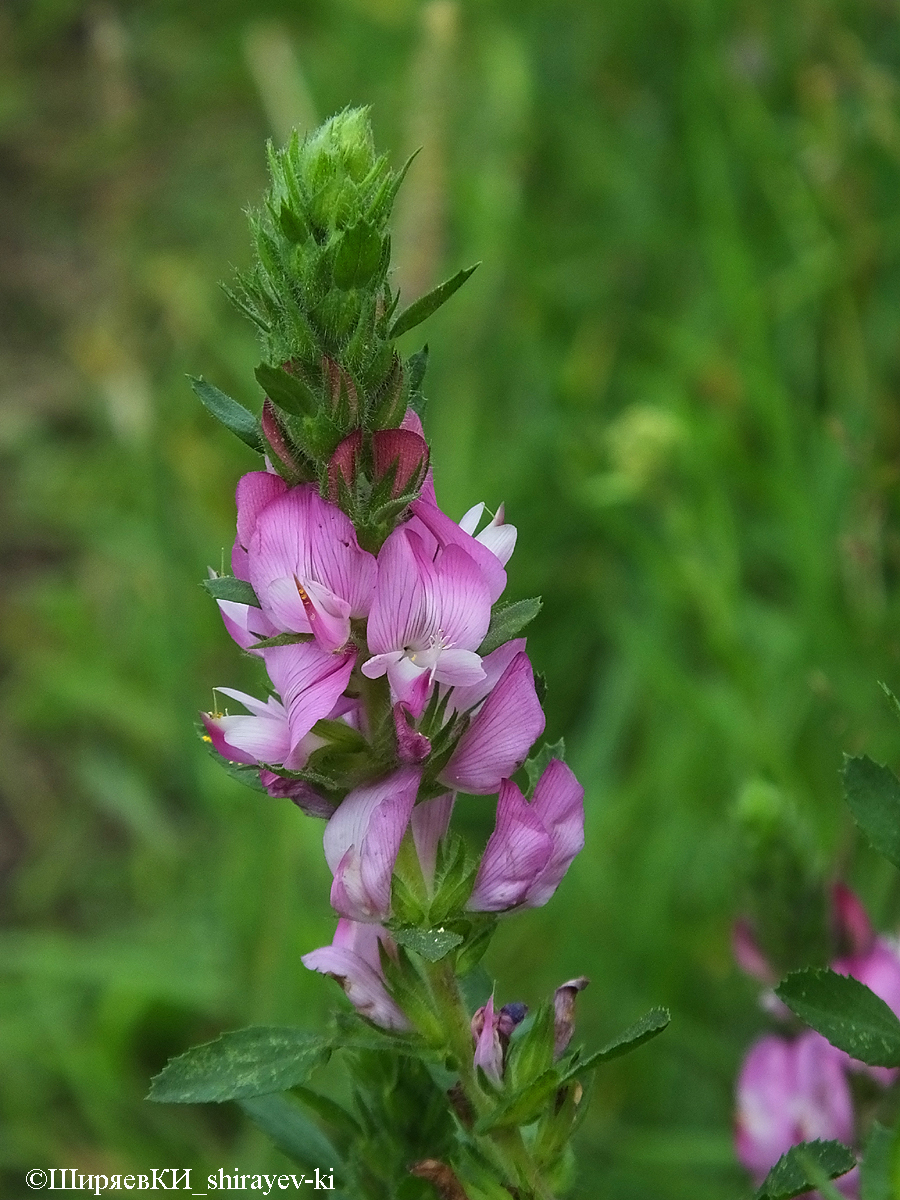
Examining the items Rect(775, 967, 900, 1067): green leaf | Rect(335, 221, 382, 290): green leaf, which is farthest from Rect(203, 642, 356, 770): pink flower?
Rect(775, 967, 900, 1067): green leaf

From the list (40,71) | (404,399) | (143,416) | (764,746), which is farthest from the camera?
(40,71)

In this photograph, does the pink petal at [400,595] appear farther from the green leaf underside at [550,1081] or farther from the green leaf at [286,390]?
the green leaf underside at [550,1081]

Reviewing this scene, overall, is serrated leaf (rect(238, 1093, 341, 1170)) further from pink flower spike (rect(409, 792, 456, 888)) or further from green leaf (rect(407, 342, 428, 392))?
green leaf (rect(407, 342, 428, 392))

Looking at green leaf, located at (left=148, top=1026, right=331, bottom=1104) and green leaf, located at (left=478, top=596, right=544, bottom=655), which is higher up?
green leaf, located at (left=478, top=596, right=544, bottom=655)

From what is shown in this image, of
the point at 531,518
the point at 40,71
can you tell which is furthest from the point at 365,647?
the point at 40,71

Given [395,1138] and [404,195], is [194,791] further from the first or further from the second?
[395,1138]
